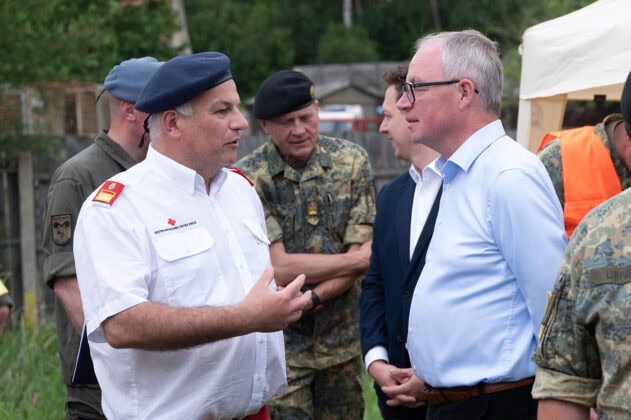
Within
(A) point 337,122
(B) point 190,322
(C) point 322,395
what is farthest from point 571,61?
(A) point 337,122

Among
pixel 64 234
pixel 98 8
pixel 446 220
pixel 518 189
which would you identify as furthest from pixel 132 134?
pixel 98 8

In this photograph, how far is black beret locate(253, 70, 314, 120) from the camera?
531cm

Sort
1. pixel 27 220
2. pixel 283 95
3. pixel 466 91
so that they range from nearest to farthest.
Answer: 1. pixel 466 91
2. pixel 283 95
3. pixel 27 220

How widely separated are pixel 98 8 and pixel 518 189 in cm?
1248

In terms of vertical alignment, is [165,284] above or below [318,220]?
above

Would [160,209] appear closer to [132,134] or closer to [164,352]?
[164,352]

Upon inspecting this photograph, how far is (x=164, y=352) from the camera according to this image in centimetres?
350

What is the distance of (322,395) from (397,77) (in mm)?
1754

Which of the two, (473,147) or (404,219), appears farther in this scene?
(404,219)

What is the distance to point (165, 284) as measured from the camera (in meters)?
3.47

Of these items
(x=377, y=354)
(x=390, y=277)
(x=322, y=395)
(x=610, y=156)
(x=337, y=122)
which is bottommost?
(x=337, y=122)

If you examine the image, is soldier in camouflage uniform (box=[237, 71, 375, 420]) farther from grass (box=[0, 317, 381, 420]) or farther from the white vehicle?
the white vehicle

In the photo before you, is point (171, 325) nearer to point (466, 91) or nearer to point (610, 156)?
point (466, 91)

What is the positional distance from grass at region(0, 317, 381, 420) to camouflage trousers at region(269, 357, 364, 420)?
1.58 metres
